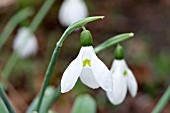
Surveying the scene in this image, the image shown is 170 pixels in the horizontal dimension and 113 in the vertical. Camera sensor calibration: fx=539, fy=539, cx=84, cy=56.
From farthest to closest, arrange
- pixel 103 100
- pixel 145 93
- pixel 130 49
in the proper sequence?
pixel 130 49, pixel 145 93, pixel 103 100

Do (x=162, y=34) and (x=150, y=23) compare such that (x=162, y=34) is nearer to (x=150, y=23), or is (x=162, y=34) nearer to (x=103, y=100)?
(x=150, y=23)

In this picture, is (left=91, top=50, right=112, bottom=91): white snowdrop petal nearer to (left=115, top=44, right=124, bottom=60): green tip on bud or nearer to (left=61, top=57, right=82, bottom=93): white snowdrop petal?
(left=61, top=57, right=82, bottom=93): white snowdrop petal

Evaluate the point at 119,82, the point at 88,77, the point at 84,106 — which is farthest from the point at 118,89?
the point at 84,106

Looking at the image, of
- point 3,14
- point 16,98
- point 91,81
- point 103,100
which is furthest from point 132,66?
point 91,81

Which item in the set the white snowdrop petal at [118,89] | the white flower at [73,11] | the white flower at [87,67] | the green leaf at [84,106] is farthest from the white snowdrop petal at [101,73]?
the white flower at [73,11]

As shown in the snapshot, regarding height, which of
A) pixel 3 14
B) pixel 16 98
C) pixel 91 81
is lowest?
pixel 16 98

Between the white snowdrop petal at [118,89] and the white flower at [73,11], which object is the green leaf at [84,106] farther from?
the white flower at [73,11]
